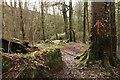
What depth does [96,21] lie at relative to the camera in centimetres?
516

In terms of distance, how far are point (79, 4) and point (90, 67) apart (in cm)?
1828

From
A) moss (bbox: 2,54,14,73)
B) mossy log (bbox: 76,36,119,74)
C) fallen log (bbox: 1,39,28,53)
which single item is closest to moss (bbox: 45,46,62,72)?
moss (bbox: 2,54,14,73)

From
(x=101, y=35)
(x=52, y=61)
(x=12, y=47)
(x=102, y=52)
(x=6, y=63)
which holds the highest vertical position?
(x=101, y=35)

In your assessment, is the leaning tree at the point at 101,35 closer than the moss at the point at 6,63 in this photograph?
No

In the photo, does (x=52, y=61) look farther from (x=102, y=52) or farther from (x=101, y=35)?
(x=101, y=35)

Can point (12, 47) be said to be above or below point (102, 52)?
above

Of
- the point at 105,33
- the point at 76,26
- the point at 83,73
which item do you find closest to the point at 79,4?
the point at 76,26

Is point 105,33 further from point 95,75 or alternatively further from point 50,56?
point 50,56

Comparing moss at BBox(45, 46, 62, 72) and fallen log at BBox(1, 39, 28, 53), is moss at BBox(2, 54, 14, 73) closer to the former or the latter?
moss at BBox(45, 46, 62, 72)

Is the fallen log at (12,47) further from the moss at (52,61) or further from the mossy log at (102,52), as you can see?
the mossy log at (102,52)

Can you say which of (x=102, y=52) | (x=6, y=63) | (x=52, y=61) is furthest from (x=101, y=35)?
(x=6, y=63)

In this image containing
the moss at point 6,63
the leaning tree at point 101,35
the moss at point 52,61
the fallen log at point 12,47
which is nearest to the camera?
the moss at point 6,63

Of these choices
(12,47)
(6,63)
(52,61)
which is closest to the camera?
(6,63)

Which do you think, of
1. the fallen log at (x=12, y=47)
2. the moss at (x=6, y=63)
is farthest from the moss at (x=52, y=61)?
the fallen log at (x=12, y=47)
